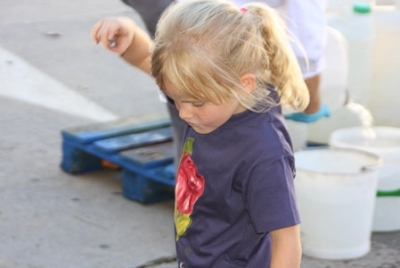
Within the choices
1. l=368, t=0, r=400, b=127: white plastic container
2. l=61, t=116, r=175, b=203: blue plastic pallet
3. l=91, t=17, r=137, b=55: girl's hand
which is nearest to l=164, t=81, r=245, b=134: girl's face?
l=91, t=17, r=137, b=55: girl's hand

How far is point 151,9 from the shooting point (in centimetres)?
310

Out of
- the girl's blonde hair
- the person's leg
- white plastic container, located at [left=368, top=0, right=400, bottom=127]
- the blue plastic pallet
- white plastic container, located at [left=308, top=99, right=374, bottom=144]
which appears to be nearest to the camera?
the girl's blonde hair

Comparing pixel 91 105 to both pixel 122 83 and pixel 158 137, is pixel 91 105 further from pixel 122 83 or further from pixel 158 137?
pixel 158 137

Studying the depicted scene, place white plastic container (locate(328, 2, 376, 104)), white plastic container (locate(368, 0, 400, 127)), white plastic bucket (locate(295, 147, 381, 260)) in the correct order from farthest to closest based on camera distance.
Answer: white plastic container (locate(368, 0, 400, 127))
white plastic container (locate(328, 2, 376, 104))
white plastic bucket (locate(295, 147, 381, 260))

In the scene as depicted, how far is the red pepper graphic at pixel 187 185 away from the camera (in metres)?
2.28

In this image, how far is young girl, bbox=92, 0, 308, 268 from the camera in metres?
2.09

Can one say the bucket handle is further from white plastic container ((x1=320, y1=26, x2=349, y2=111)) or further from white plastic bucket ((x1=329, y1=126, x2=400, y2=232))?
white plastic container ((x1=320, y1=26, x2=349, y2=111))

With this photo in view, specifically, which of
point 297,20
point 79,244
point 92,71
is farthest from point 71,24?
point 297,20

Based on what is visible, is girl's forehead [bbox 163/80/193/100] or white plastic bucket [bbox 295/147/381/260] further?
white plastic bucket [bbox 295/147/381/260]

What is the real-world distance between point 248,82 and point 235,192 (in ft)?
0.90

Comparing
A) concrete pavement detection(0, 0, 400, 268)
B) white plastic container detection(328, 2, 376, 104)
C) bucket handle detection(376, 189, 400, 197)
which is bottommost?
concrete pavement detection(0, 0, 400, 268)

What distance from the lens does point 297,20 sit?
3.06m

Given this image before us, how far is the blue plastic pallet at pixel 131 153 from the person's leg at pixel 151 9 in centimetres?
116

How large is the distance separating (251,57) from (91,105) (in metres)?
3.78
